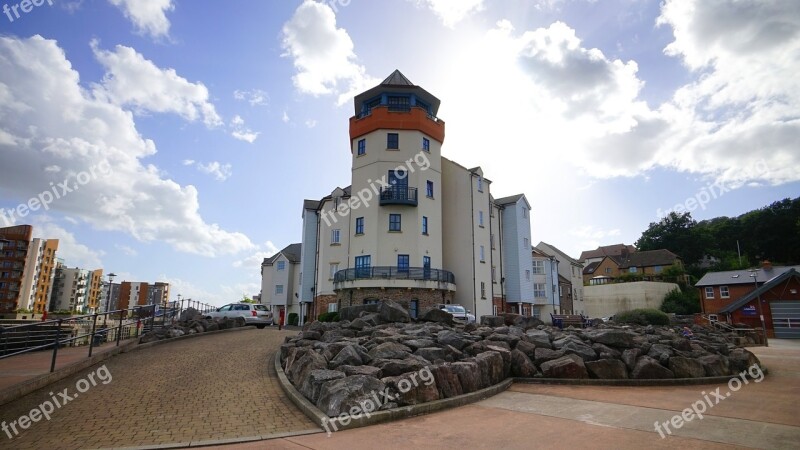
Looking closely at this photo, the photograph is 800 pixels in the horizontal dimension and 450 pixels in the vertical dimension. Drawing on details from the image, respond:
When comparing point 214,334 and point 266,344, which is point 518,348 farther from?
point 214,334

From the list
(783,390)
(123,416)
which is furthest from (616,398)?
(123,416)

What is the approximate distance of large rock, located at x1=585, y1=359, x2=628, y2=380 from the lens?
1062 centimetres

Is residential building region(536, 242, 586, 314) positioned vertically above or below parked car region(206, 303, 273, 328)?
above

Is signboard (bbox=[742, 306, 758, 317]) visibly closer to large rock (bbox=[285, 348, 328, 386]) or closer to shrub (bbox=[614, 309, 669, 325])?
shrub (bbox=[614, 309, 669, 325])

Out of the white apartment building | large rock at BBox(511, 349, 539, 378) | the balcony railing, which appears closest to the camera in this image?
large rock at BBox(511, 349, 539, 378)

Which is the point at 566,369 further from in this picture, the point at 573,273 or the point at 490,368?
the point at 573,273

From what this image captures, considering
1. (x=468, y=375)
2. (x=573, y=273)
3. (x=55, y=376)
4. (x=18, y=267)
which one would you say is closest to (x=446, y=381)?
(x=468, y=375)

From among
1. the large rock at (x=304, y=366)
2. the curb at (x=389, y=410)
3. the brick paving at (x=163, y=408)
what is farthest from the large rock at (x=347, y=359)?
the brick paving at (x=163, y=408)

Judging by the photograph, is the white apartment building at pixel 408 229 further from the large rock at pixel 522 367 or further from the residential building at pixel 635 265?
the residential building at pixel 635 265

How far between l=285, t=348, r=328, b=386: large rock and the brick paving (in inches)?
17.5

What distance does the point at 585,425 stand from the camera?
6.70 m

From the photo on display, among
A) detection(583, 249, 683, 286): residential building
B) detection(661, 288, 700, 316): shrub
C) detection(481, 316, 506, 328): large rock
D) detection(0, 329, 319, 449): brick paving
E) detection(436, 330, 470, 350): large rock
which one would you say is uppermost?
detection(583, 249, 683, 286): residential building

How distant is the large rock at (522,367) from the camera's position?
35.9 feet

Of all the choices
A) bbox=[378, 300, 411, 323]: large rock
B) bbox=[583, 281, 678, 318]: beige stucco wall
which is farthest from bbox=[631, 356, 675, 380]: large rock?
bbox=[583, 281, 678, 318]: beige stucco wall
